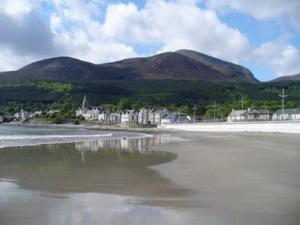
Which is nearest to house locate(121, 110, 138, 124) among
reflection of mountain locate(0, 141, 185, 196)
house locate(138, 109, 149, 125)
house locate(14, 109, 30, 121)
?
house locate(138, 109, 149, 125)

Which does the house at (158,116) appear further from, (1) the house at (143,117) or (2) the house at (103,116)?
(2) the house at (103,116)

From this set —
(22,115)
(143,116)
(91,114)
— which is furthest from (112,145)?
(22,115)

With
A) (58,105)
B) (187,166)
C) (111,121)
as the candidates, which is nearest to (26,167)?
(187,166)

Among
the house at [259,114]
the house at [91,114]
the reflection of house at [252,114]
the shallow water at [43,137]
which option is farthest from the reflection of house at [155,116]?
the shallow water at [43,137]

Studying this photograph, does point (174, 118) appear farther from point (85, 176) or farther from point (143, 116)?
point (85, 176)

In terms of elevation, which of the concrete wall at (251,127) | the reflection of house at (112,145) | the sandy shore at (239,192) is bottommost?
the reflection of house at (112,145)

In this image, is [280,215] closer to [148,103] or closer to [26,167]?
[26,167]

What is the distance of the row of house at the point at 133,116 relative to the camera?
137212 millimetres

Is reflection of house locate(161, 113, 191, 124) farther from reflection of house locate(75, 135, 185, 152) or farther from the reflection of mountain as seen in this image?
the reflection of mountain

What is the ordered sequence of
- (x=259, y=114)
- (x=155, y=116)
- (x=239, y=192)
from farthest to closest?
(x=155, y=116) < (x=259, y=114) < (x=239, y=192)

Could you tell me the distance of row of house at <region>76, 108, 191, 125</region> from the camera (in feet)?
450

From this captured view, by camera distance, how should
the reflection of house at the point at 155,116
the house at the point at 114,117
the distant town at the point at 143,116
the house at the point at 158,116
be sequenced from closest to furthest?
the distant town at the point at 143,116 → the house at the point at 158,116 → the reflection of house at the point at 155,116 → the house at the point at 114,117

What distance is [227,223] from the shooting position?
23.6 ft

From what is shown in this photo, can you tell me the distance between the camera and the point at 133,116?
15375 centimetres
